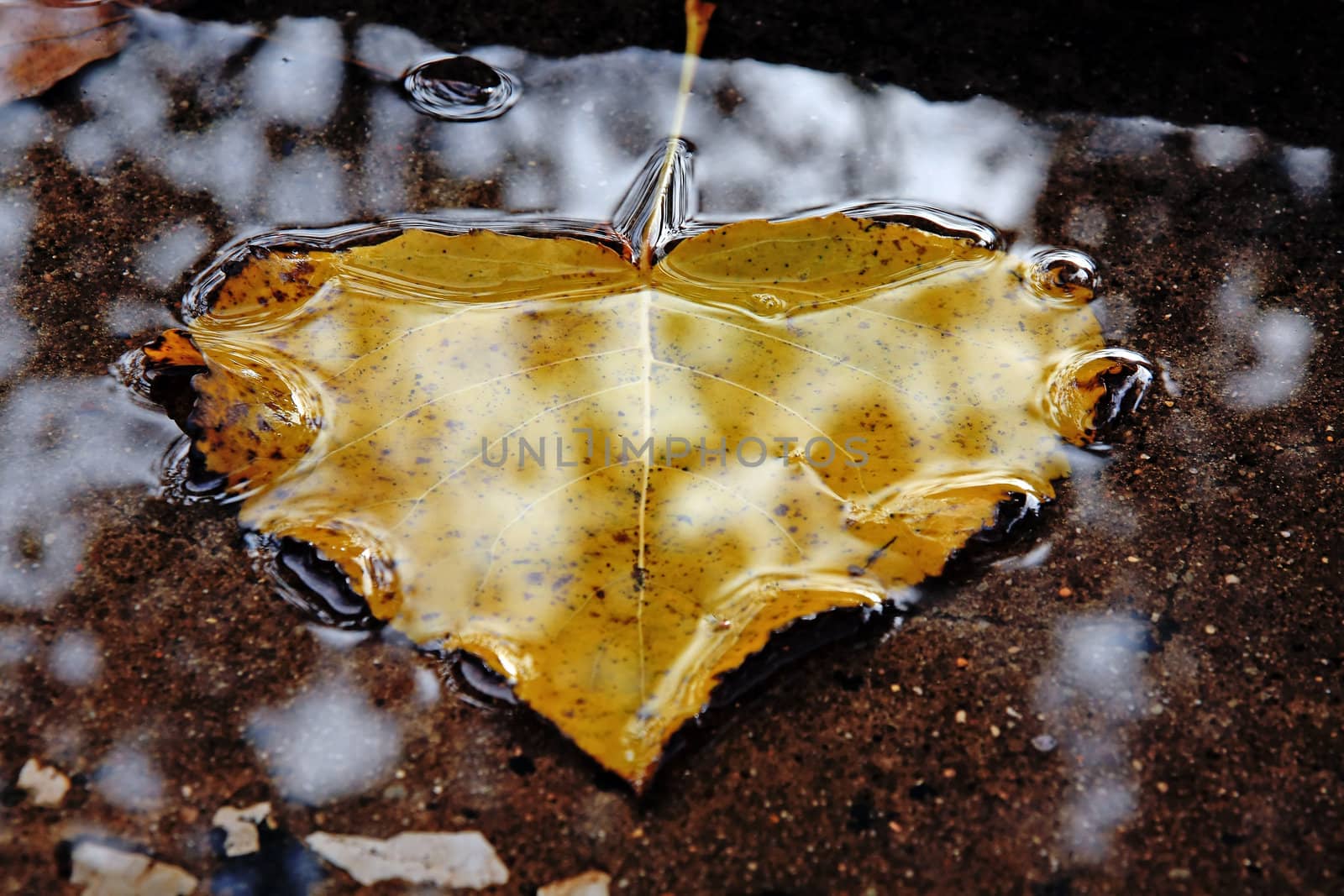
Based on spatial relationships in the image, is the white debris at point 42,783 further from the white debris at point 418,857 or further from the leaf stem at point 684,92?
the leaf stem at point 684,92

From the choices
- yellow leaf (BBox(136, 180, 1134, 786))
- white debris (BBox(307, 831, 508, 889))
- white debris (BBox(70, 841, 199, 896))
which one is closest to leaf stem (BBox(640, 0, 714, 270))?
yellow leaf (BBox(136, 180, 1134, 786))

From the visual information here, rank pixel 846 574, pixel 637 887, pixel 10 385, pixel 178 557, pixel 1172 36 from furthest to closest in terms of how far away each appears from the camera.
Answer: pixel 1172 36 < pixel 10 385 < pixel 178 557 < pixel 846 574 < pixel 637 887

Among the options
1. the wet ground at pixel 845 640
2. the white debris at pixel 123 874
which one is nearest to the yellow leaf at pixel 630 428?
the wet ground at pixel 845 640

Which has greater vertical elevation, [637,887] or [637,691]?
[637,691]

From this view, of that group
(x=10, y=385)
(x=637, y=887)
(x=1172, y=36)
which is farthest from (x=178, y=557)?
(x=1172, y=36)

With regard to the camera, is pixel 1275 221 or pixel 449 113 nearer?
pixel 1275 221

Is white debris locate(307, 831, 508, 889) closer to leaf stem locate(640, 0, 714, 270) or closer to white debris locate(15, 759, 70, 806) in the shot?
white debris locate(15, 759, 70, 806)

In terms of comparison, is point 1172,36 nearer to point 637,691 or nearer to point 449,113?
point 449,113
